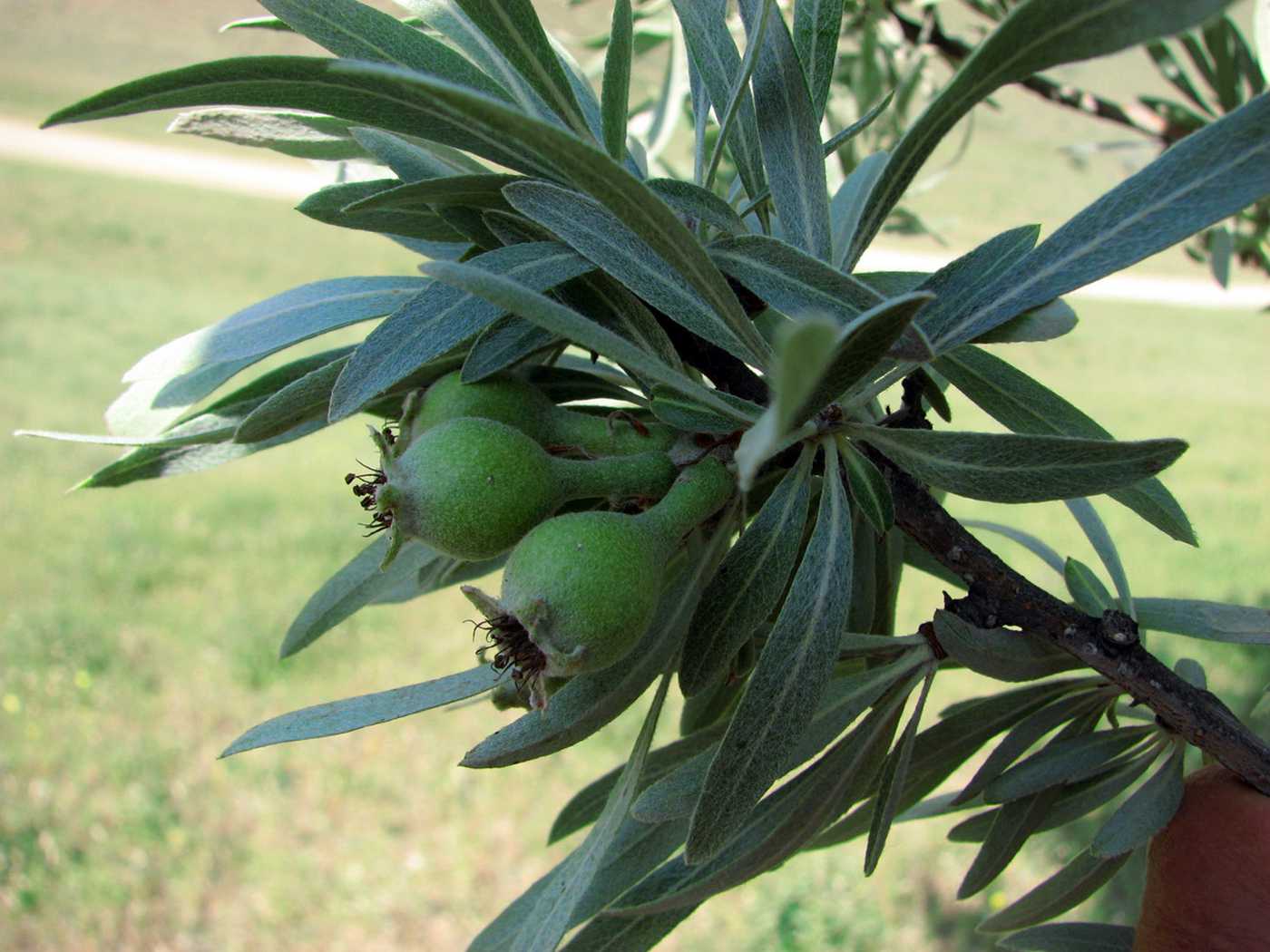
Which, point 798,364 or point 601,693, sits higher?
point 798,364

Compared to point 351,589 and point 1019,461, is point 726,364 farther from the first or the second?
point 351,589

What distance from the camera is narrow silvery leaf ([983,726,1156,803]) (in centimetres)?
87

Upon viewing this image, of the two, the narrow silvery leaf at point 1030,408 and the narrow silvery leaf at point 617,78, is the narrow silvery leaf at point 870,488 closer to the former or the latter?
the narrow silvery leaf at point 1030,408

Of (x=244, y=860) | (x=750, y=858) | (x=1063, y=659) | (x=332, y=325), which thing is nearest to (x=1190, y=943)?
(x=1063, y=659)

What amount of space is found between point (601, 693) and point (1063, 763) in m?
0.41

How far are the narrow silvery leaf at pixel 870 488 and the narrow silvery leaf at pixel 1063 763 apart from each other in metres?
0.31

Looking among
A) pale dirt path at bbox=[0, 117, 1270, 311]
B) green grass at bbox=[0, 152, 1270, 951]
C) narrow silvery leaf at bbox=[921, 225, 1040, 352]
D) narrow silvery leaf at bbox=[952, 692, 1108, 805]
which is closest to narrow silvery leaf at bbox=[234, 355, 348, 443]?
narrow silvery leaf at bbox=[921, 225, 1040, 352]

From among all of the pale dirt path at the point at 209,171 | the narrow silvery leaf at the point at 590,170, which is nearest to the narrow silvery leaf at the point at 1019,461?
the narrow silvery leaf at the point at 590,170

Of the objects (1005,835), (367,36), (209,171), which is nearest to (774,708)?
(1005,835)

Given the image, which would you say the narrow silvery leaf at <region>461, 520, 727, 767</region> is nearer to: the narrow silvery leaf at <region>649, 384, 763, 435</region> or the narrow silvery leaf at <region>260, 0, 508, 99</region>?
the narrow silvery leaf at <region>649, 384, 763, 435</region>

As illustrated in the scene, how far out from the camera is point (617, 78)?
0.73m

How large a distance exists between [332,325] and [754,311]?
0.31m

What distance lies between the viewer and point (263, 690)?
12.6ft

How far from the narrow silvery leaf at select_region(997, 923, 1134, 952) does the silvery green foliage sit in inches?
5.1
